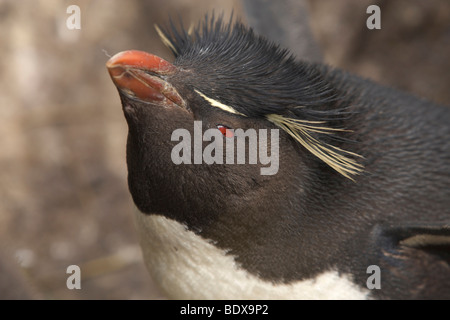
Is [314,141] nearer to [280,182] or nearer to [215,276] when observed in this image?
[280,182]

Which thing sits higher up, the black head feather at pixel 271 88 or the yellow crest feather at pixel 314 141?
the black head feather at pixel 271 88

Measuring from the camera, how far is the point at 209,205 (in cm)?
178

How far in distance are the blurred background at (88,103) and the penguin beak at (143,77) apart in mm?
2138

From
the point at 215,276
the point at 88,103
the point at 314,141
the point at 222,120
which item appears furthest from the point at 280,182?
the point at 88,103

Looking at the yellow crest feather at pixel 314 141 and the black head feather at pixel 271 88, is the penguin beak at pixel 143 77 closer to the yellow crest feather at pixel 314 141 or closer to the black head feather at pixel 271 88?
the black head feather at pixel 271 88

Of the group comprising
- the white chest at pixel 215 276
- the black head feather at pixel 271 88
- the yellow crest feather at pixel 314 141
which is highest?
the black head feather at pixel 271 88

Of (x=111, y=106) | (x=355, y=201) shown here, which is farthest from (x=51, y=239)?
(x=355, y=201)

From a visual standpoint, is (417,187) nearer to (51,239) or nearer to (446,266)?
(446,266)

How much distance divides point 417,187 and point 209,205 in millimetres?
711

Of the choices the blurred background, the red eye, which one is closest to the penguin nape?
the red eye

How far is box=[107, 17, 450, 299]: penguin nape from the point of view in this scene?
170cm

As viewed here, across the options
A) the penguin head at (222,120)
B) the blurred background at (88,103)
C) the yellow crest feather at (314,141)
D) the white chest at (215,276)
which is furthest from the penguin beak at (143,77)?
the blurred background at (88,103)

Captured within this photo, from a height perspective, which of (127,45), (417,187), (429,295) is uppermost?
(127,45)

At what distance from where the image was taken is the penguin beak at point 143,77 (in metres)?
1.61
